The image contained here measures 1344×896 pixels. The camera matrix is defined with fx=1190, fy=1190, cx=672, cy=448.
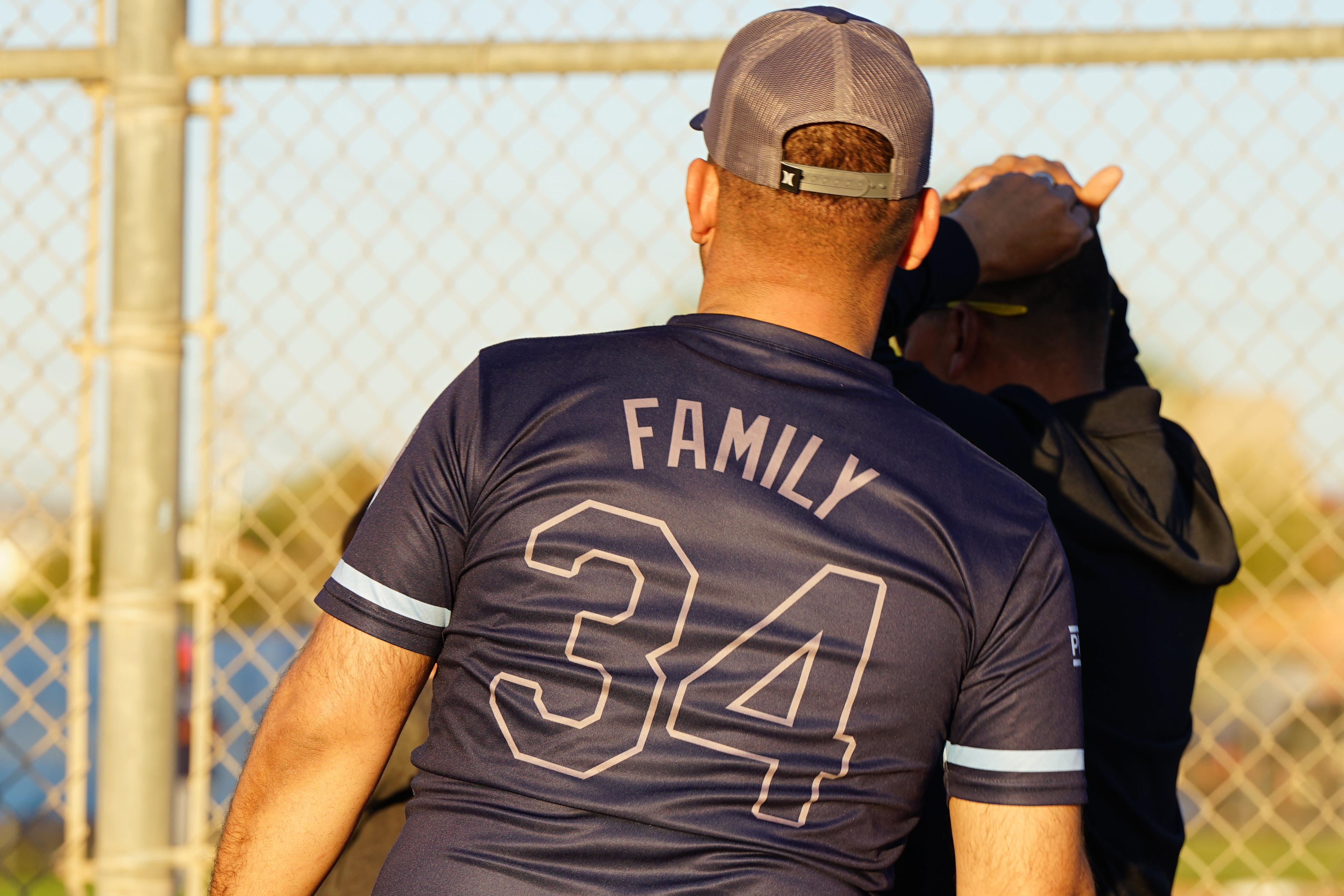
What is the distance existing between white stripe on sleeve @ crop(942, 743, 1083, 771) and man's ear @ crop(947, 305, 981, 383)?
1.11m

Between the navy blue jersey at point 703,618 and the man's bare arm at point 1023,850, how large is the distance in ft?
0.08

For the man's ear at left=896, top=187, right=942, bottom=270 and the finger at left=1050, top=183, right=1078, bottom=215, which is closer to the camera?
the man's ear at left=896, top=187, right=942, bottom=270

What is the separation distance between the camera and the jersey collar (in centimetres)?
141

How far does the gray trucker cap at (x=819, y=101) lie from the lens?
4.65ft

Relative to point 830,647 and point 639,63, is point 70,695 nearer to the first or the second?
point 639,63

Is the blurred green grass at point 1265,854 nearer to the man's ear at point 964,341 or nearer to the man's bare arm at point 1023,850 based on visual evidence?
the man's ear at point 964,341

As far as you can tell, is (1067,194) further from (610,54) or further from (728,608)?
(728,608)

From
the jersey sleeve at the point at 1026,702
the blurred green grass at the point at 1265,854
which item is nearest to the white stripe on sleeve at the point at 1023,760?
the jersey sleeve at the point at 1026,702

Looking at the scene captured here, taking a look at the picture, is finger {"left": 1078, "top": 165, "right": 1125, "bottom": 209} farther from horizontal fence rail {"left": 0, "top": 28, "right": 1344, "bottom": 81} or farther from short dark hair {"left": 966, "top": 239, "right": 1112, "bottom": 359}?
horizontal fence rail {"left": 0, "top": 28, "right": 1344, "bottom": 81}

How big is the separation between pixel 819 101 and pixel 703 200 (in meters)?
0.20

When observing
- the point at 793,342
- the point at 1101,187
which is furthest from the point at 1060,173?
the point at 793,342

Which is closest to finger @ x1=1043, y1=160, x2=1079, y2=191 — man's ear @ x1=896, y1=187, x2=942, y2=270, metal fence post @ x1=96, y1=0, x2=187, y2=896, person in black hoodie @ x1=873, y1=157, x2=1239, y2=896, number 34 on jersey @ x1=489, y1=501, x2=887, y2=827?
person in black hoodie @ x1=873, y1=157, x2=1239, y2=896

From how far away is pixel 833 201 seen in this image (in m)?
1.42

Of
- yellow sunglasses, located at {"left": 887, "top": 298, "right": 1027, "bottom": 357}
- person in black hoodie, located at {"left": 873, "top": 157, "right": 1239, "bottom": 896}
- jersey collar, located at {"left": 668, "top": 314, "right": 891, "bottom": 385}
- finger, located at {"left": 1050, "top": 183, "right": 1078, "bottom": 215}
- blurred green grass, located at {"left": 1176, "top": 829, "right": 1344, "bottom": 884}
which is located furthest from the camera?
blurred green grass, located at {"left": 1176, "top": 829, "right": 1344, "bottom": 884}
